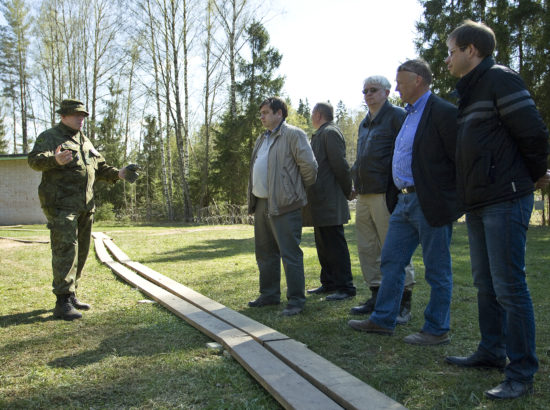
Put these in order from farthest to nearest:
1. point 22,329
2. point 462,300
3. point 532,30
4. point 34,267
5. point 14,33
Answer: point 14,33 < point 532,30 < point 34,267 < point 462,300 < point 22,329

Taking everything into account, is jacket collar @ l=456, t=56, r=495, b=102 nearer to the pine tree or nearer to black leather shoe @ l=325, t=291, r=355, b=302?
black leather shoe @ l=325, t=291, r=355, b=302

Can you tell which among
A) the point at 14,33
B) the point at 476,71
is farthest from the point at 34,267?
the point at 14,33

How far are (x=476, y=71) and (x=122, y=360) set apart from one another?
3.04 metres

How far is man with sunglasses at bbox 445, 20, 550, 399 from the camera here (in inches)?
102

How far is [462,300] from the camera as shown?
500 cm

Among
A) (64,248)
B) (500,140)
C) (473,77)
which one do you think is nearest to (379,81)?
(473,77)

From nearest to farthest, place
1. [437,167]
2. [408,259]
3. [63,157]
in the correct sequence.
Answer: [437,167], [408,259], [63,157]

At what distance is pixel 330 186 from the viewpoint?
206 inches

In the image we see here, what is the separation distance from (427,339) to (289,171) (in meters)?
2.06

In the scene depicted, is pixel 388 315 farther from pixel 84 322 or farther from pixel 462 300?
pixel 84 322

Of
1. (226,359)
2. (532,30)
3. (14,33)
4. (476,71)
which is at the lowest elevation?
(226,359)

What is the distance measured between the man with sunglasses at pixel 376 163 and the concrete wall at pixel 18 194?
23474mm

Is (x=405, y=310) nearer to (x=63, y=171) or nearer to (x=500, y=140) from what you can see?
(x=500, y=140)

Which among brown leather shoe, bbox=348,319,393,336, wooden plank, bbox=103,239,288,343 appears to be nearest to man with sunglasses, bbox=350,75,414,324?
brown leather shoe, bbox=348,319,393,336
